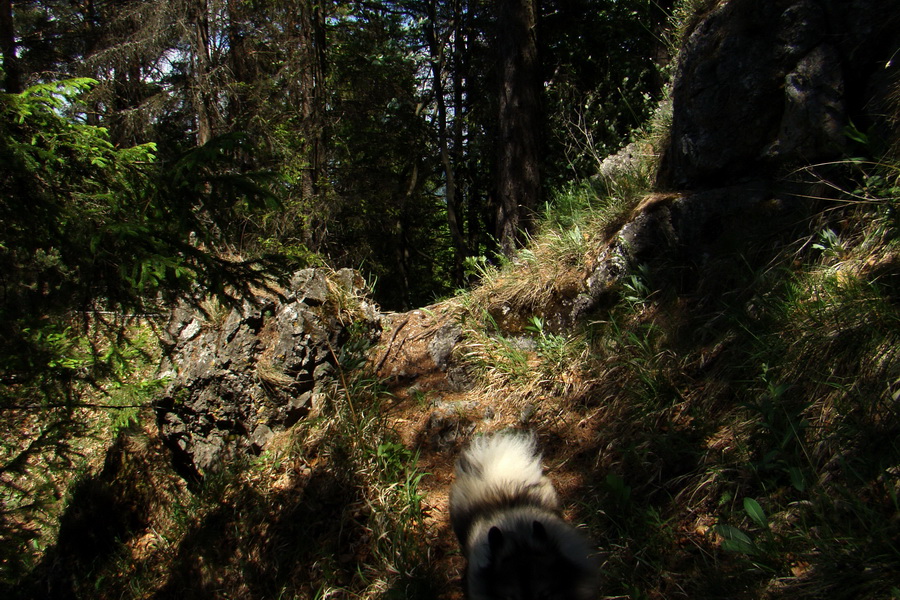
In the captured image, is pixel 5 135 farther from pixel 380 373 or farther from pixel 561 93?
pixel 561 93

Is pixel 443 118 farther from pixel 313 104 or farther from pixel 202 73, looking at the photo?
pixel 202 73

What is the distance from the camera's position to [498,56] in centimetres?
653

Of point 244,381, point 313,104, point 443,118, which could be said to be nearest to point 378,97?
point 443,118

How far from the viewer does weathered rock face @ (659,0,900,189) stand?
10.4 feet

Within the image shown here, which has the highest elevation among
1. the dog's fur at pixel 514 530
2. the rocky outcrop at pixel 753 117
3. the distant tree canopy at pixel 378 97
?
the distant tree canopy at pixel 378 97

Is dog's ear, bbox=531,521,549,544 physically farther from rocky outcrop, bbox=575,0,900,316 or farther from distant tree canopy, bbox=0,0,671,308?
distant tree canopy, bbox=0,0,671,308

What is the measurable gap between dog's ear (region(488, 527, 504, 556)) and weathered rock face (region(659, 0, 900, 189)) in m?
3.12

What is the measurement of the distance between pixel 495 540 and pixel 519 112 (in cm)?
542

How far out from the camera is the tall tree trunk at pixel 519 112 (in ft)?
20.8

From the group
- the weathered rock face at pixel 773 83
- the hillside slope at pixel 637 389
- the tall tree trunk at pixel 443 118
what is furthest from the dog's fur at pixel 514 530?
the tall tree trunk at pixel 443 118

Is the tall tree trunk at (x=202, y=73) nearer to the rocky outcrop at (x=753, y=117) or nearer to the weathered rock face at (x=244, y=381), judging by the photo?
the weathered rock face at (x=244, y=381)

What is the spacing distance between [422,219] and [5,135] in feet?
31.1

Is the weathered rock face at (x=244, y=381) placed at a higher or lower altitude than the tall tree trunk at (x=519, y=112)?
lower

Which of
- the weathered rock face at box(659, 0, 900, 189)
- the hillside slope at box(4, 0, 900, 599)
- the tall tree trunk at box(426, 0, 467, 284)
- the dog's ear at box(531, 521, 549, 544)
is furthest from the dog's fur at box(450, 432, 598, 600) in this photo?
the tall tree trunk at box(426, 0, 467, 284)
